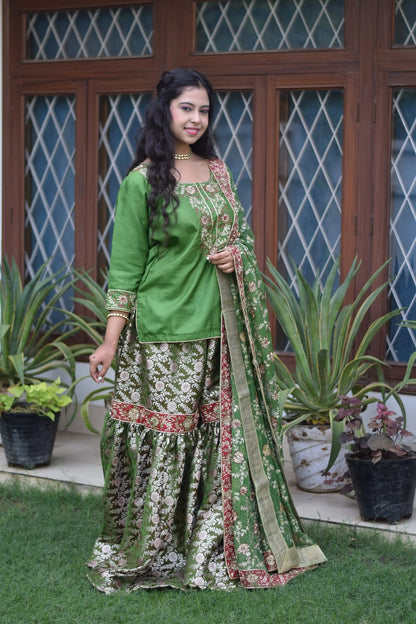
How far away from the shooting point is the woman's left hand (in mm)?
3480

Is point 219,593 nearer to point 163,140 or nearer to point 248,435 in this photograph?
point 248,435

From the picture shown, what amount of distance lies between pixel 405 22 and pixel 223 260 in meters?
2.24

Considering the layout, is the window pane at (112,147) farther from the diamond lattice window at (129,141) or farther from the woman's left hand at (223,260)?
the woman's left hand at (223,260)

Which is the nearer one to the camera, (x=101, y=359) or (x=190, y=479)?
(x=101, y=359)

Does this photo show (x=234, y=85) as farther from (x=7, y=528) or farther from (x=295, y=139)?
(x=7, y=528)

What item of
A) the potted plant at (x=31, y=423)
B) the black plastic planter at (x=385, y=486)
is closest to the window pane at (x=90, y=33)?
the potted plant at (x=31, y=423)

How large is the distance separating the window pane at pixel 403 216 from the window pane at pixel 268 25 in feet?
1.66

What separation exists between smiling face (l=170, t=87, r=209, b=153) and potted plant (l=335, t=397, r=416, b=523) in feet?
4.90

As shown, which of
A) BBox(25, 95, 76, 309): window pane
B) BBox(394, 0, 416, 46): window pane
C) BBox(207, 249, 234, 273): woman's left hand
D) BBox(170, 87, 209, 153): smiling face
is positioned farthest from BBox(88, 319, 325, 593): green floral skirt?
BBox(25, 95, 76, 309): window pane

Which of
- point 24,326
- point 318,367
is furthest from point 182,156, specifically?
point 24,326

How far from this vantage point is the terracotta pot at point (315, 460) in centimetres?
467

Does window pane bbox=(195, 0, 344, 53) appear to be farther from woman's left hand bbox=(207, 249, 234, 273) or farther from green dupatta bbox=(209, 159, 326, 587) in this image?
woman's left hand bbox=(207, 249, 234, 273)

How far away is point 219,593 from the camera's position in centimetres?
344

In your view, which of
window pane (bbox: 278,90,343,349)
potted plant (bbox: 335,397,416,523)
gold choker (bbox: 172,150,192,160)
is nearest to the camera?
gold choker (bbox: 172,150,192,160)
